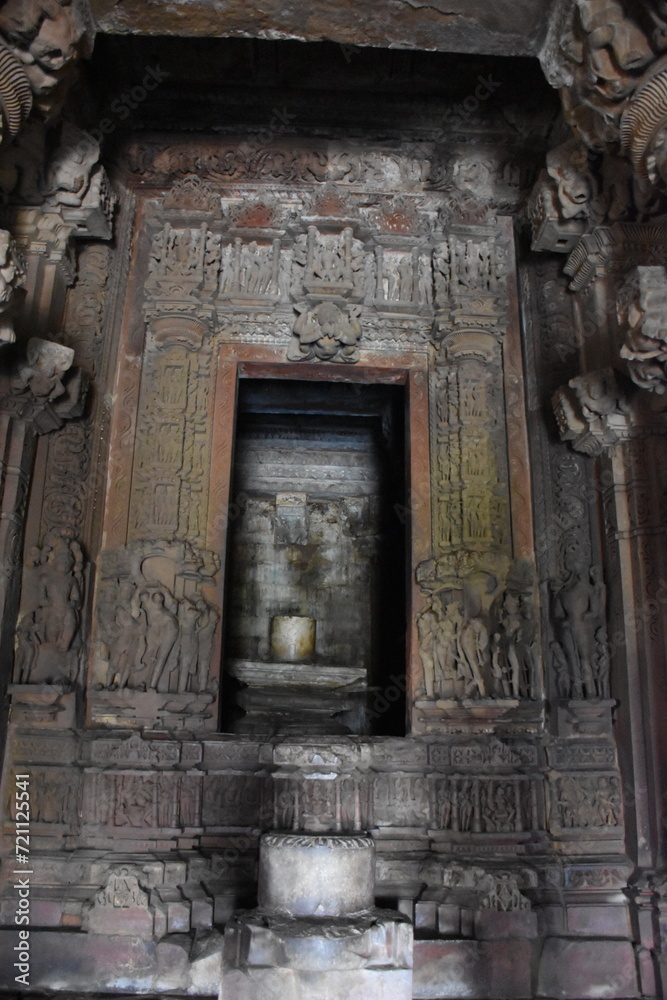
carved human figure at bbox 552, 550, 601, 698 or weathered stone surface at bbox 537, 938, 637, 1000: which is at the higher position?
carved human figure at bbox 552, 550, 601, 698

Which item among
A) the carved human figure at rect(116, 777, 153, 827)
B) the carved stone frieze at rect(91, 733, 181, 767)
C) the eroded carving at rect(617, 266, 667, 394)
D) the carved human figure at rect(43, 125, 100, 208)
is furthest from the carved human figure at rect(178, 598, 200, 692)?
the eroded carving at rect(617, 266, 667, 394)

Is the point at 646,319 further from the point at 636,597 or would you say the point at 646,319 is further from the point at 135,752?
the point at 135,752

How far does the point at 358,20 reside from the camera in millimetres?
4570

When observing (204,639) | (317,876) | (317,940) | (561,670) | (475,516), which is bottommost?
(317,940)

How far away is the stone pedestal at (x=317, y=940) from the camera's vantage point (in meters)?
3.94

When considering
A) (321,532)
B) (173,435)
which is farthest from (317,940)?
(321,532)

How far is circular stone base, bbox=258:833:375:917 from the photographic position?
425 cm

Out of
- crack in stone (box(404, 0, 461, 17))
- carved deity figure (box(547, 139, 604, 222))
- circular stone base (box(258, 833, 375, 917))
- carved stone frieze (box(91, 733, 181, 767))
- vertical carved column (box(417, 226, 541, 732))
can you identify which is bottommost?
circular stone base (box(258, 833, 375, 917))

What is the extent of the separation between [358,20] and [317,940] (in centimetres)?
503

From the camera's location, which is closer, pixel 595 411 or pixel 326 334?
pixel 595 411

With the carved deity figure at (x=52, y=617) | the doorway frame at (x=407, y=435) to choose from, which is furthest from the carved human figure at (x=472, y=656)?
the carved deity figure at (x=52, y=617)

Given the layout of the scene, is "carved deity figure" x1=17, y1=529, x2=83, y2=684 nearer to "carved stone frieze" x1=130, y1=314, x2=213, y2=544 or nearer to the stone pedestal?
"carved stone frieze" x1=130, y1=314, x2=213, y2=544

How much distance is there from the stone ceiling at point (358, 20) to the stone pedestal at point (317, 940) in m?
4.64

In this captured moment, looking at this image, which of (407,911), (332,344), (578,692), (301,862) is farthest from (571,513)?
(301,862)
